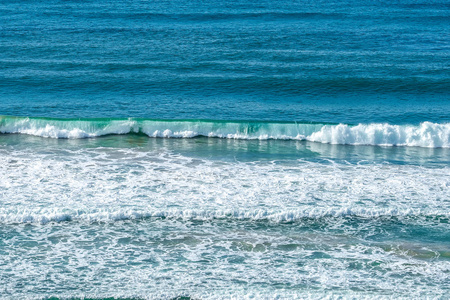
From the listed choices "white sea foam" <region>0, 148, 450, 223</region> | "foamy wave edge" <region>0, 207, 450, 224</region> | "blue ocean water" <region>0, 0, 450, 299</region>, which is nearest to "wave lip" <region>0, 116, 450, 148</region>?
"blue ocean water" <region>0, 0, 450, 299</region>

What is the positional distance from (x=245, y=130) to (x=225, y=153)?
144 centimetres

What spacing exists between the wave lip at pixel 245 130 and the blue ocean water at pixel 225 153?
0.04 metres

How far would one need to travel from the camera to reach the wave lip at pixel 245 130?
13305 millimetres

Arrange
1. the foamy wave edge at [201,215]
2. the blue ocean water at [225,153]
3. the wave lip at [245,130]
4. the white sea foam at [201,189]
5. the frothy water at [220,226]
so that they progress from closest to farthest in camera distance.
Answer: the frothy water at [220,226] < the blue ocean water at [225,153] < the foamy wave edge at [201,215] < the white sea foam at [201,189] < the wave lip at [245,130]

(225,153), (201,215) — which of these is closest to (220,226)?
(201,215)

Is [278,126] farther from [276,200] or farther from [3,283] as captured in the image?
[3,283]

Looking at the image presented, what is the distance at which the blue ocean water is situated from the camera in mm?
7344

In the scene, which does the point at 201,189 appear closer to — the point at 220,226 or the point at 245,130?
the point at 220,226

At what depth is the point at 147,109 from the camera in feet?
49.4

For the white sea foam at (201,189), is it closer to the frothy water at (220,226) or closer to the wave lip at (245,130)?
the frothy water at (220,226)

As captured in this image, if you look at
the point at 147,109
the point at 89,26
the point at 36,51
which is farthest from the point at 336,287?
the point at 89,26

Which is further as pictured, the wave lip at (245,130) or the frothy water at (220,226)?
the wave lip at (245,130)

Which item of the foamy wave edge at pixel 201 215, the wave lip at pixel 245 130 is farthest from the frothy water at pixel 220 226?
the wave lip at pixel 245 130

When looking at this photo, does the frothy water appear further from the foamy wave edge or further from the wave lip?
the wave lip
